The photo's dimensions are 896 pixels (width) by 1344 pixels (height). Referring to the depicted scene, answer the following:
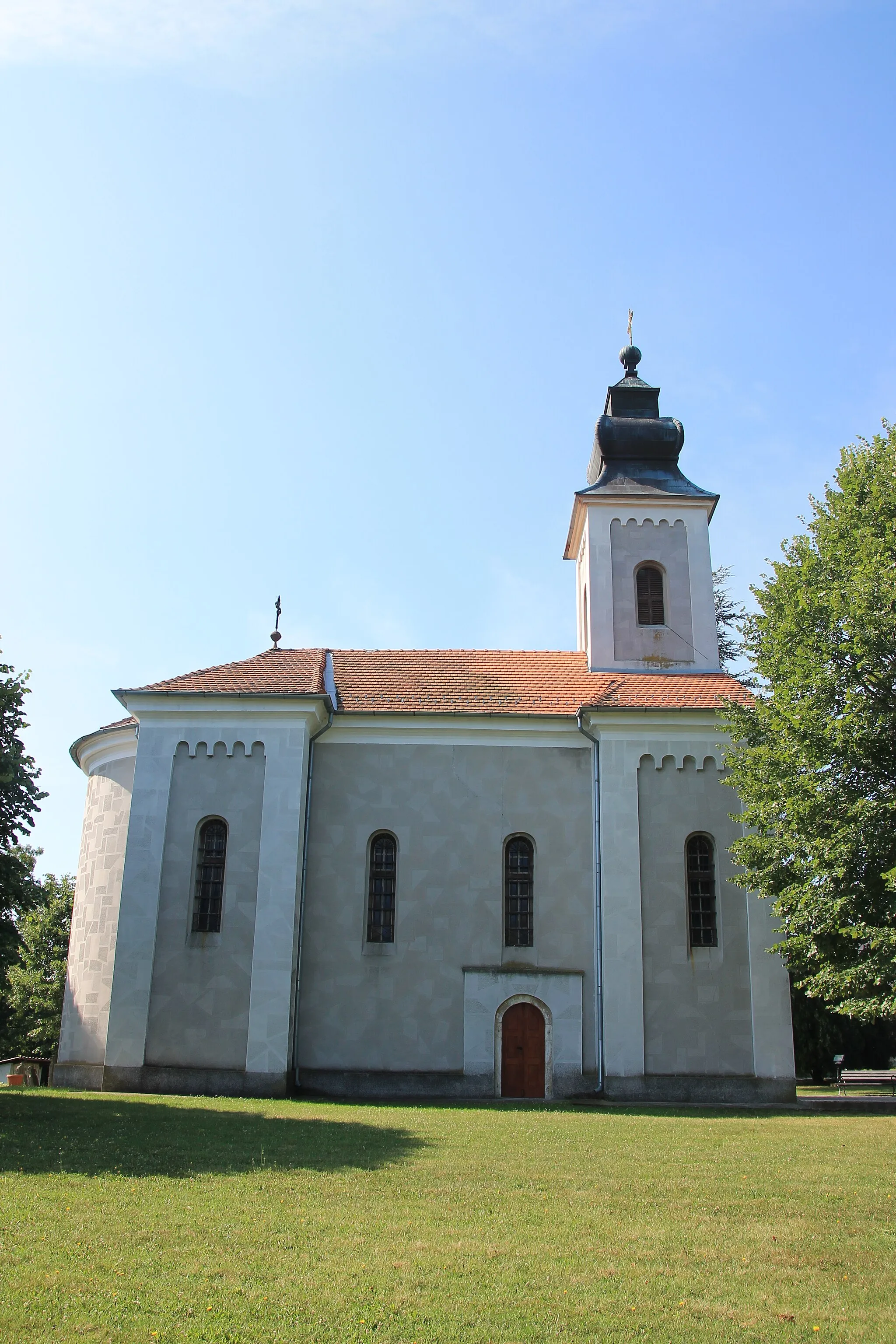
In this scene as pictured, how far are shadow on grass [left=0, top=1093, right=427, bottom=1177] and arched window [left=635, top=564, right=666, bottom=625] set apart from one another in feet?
50.1

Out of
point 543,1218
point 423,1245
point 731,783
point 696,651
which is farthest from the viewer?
point 696,651

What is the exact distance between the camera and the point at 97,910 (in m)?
23.0

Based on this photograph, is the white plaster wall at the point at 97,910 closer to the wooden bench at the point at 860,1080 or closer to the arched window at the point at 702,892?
the arched window at the point at 702,892

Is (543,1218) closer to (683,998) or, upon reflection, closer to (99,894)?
(683,998)

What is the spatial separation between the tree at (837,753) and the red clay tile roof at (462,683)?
4254 mm

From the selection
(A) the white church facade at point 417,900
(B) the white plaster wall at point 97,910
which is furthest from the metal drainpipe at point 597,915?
(B) the white plaster wall at point 97,910

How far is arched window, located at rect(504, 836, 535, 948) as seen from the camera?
Result: 22250 mm

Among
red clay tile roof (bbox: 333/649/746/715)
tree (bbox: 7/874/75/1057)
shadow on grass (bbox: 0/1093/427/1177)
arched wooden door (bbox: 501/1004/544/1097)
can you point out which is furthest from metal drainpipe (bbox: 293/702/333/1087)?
tree (bbox: 7/874/75/1057)

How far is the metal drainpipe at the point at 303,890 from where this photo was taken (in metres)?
21.4

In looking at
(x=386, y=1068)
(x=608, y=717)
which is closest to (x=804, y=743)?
(x=608, y=717)

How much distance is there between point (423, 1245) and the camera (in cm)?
800

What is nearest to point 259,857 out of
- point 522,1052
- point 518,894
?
point 518,894

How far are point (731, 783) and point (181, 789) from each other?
1162 cm

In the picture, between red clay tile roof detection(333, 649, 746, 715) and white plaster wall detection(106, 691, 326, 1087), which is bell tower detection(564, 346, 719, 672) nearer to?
red clay tile roof detection(333, 649, 746, 715)
